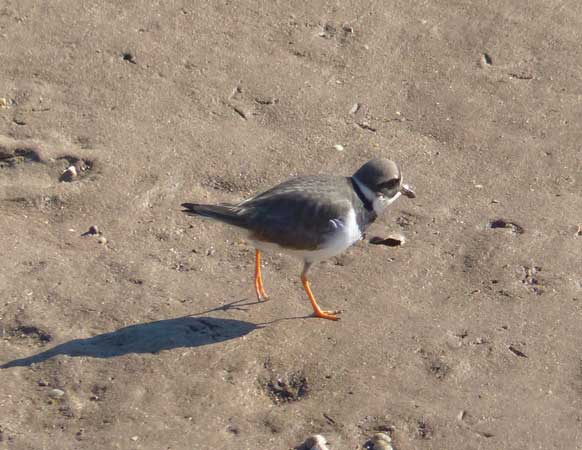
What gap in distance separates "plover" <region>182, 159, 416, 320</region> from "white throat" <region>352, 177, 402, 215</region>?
98 mm

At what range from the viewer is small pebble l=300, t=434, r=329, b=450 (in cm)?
694

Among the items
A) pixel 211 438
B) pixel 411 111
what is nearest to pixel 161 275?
pixel 211 438

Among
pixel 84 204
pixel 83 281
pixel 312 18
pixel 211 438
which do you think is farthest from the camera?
pixel 312 18

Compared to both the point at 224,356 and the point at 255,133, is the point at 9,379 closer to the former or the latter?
the point at 224,356

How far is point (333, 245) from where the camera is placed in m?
8.35

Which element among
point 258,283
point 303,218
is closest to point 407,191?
point 303,218

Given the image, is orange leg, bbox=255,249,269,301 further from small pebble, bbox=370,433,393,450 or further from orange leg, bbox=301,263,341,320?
small pebble, bbox=370,433,393,450

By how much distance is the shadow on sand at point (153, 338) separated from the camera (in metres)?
7.66

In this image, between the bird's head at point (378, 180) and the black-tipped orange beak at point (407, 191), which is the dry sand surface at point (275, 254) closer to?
the black-tipped orange beak at point (407, 191)

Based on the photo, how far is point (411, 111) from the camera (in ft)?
34.9

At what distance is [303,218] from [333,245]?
12.6 inches

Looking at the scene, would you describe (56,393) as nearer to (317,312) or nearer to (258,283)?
(258,283)

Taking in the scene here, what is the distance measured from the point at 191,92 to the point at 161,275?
8.68ft

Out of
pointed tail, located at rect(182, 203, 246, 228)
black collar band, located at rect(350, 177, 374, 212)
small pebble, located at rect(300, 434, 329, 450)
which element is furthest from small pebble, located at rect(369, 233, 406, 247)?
small pebble, located at rect(300, 434, 329, 450)
